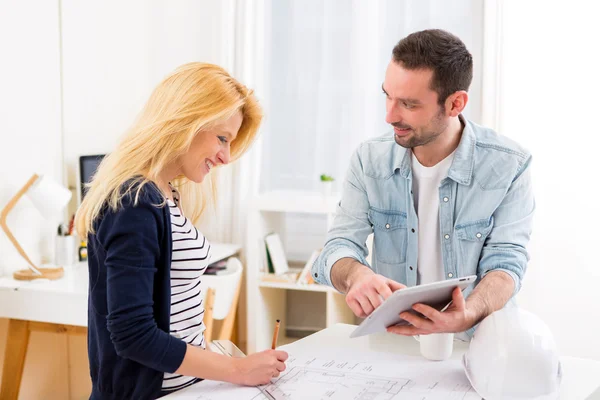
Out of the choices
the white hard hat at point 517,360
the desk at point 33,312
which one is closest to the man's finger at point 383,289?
the white hard hat at point 517,360

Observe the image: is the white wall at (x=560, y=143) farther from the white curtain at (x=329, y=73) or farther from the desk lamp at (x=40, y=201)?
the desk lamp at (x=40, y=201)

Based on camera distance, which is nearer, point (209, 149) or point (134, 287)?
point (134, 287)

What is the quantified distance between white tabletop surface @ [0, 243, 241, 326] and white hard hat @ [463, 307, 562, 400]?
166 centimetres

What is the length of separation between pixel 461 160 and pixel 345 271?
1.50 feet

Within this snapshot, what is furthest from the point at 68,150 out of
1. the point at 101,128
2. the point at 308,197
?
the point at 308,197

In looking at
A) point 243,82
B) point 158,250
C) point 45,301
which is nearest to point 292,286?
point 243,82

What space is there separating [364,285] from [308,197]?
6.44 ft

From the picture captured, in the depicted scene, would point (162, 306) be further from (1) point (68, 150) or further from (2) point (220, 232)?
(2) point (220, 232)

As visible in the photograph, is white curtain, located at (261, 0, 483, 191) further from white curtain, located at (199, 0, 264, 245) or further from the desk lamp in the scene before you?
the desk lamp

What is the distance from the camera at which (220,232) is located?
373 cm

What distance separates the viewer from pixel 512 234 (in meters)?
1.86

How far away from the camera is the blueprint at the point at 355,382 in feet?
4.49

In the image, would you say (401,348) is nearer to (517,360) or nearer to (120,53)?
(517,360)

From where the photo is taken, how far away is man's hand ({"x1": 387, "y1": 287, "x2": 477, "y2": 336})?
1.45 m
